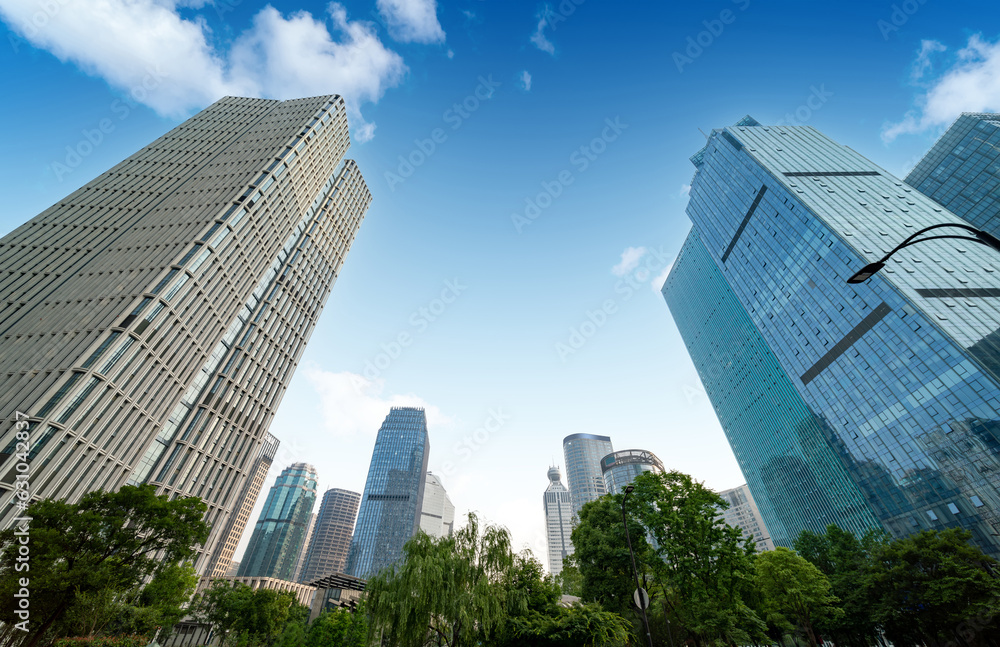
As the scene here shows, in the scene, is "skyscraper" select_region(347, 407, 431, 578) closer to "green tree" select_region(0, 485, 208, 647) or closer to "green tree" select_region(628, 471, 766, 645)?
"green tree" select_region(0, 485, 208, 647)

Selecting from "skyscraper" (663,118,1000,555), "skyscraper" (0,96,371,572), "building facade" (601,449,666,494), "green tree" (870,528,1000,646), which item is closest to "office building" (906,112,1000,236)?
"skyscraper" (663,118,1000,555)

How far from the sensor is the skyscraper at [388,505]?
176375mm

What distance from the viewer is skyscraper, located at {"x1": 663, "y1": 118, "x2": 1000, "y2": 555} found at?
167 feet

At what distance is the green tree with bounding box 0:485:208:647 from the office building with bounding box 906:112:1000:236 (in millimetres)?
130773

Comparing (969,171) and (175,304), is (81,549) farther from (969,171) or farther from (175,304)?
(969,171)

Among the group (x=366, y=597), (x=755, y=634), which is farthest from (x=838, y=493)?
(x=366, y=597)

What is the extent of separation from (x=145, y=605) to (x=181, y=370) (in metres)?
20.6

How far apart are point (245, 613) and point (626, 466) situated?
→ 6428 inches

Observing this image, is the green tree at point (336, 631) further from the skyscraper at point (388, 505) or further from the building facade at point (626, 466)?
the building facade at point (626, 466)

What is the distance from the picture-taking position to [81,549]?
A: 22.5 metres

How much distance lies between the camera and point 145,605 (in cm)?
3212

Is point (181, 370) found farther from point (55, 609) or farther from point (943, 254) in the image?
point (943, 254)

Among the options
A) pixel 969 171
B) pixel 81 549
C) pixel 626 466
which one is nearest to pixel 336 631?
pixel 81 549

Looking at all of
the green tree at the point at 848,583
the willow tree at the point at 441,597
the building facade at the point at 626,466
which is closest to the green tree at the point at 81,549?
the willow tree at the point at 441,597
